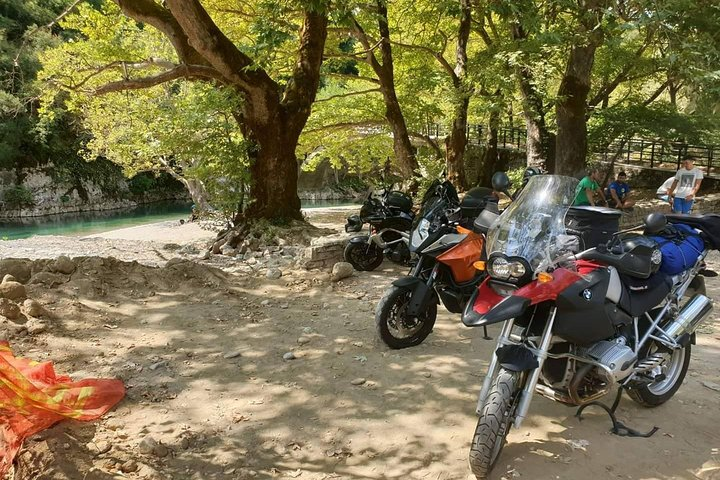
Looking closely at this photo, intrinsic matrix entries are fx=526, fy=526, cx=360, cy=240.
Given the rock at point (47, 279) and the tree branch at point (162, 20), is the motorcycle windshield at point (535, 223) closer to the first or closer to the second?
the rock at point (47, 279)

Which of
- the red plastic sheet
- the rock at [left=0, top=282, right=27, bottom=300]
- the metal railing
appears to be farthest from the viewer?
the metal railing

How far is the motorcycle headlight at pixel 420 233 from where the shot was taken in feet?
14.8

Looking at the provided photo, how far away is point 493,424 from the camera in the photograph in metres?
2.60

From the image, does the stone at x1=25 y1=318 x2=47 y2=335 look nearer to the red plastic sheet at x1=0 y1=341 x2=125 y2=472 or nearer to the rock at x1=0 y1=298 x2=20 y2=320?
the rock at x1=0 y1=298 x2=20 y2=320

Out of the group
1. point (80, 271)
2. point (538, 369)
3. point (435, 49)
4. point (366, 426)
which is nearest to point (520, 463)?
point (538, 369)

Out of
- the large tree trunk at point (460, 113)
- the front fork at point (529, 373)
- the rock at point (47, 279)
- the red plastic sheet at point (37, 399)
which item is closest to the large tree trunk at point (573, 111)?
the large tree trunk at point (460, 113)

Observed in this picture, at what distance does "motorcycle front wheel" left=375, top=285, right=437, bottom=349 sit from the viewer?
14.3 ft

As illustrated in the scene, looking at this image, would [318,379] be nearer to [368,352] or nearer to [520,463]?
[368,352]

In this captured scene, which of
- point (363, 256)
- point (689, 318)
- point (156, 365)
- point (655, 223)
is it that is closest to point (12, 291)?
point (156, 365)

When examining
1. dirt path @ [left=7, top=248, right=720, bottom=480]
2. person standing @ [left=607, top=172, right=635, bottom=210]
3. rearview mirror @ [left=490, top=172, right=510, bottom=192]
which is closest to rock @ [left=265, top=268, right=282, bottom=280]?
dirt path @ [left=7, top=248, right=720, bottom=480]

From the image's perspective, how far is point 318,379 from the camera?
12.9 ft

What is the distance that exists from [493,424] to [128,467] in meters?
1.89

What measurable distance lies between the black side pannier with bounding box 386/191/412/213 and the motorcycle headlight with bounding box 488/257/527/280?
4.46m

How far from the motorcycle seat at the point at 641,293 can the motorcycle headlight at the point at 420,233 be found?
1.72m
